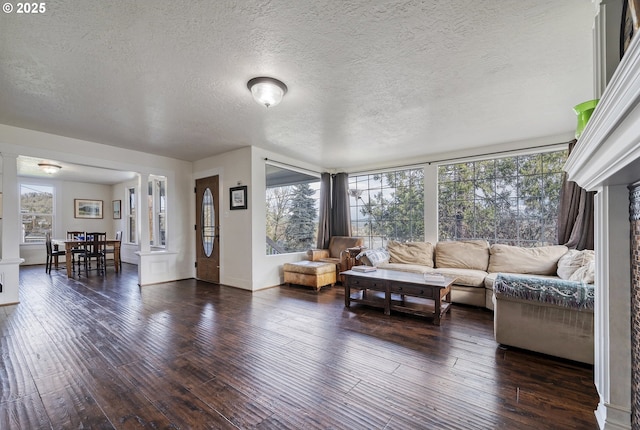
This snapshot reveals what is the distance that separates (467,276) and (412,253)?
1.06 m

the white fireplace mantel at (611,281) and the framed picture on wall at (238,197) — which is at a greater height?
the framed picture on wall at (238,197)

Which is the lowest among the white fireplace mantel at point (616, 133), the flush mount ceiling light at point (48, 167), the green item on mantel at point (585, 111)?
the white fireplace mantel at point (616, 133)

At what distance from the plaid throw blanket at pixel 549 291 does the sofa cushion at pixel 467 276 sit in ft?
3.98

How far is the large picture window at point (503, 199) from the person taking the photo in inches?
163

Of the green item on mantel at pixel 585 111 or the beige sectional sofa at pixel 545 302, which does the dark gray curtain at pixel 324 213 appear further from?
the green item on mantel at pixel 585 111

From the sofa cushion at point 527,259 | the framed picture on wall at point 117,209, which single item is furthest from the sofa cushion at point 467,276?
the framed picture on wall at point 117,209

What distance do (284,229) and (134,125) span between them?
9.64ft

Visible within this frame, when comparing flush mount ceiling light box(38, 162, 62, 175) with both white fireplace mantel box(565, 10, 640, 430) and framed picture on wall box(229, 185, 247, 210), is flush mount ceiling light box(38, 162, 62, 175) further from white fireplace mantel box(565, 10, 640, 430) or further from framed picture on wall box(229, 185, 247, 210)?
white fireplace mantel box(565, 10, 640, 430)

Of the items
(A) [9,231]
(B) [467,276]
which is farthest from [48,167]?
(B) [467,276]

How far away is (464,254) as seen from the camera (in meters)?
4.22

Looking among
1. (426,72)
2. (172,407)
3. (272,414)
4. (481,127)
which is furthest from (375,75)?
(172,407)

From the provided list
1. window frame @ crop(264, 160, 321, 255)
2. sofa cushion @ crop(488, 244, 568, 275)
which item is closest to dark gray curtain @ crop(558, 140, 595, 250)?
sofa cushion @ crop(488, 244, 568, 275)

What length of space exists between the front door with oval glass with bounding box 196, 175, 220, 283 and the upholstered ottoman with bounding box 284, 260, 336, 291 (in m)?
1.42

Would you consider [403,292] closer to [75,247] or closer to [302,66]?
[302,66]
